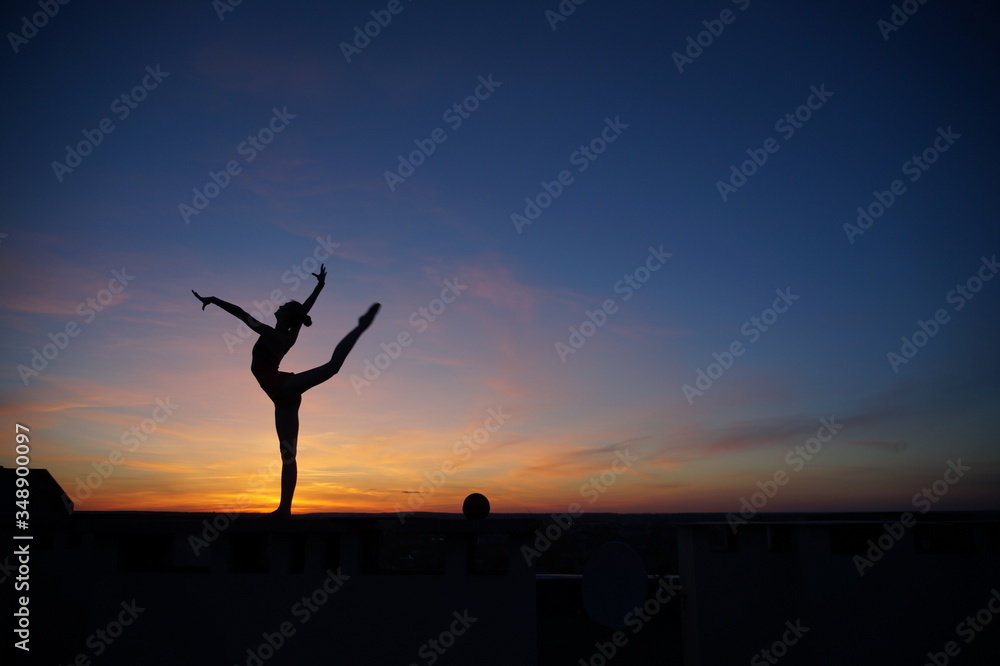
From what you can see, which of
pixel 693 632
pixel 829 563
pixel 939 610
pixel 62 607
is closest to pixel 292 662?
pixel 62 607

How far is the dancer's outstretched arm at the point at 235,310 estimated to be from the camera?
904 cm

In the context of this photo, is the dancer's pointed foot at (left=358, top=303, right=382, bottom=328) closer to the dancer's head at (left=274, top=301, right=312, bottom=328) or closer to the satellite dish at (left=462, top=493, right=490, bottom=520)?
the dancer's head at (left=274, top=301, right=312, bottom=328)

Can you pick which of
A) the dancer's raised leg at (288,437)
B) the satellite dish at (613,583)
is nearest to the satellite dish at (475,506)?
the dancer's raised leg at (288,437)

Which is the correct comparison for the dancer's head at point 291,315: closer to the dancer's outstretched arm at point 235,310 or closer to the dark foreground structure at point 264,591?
the dancer's outstretched arm at point 235,310

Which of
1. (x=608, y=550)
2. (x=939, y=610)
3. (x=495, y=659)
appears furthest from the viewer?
(x=608, y=550)

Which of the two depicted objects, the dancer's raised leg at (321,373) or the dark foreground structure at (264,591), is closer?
the dark foreground structure at (264,591)

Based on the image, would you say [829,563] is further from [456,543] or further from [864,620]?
[456,543]

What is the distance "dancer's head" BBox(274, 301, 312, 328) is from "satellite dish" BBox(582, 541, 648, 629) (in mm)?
7298

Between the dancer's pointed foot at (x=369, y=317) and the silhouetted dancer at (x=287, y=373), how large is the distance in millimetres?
185

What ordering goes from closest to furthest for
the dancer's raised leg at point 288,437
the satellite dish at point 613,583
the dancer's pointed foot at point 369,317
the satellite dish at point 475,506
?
the dancer's raised leg at point 288,437 < the dancer's pointed foot at point 369,317 < the satellite dish at point 475,506 < the satellite dish at point 613,583

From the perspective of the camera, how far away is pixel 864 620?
1182 centimetres

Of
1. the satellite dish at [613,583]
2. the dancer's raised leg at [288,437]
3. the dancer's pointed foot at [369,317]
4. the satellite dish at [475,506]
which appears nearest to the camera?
the dancer's raised leg at [288,437]

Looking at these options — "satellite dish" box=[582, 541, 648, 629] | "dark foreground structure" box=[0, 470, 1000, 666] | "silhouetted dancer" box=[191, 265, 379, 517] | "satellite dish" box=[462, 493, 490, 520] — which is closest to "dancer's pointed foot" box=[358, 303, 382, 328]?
"silhouetted dancer" box=[191, 265, 379, 517]

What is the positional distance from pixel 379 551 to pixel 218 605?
7.47ft
